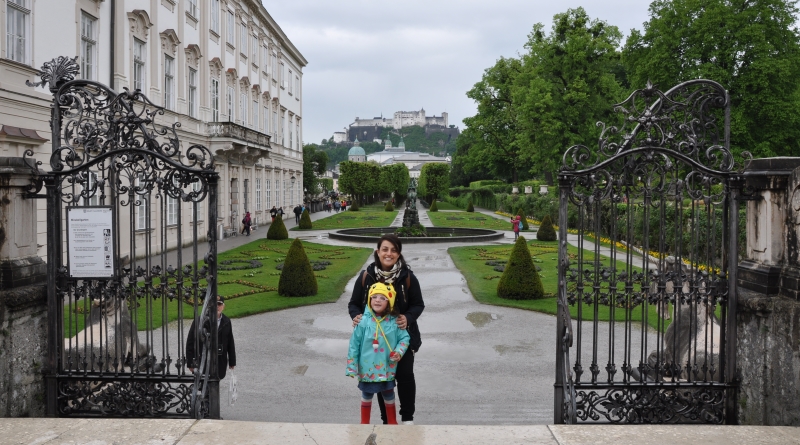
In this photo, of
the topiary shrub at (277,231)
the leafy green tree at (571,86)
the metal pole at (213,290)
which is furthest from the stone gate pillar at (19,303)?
the leafy green tree at (571,86)

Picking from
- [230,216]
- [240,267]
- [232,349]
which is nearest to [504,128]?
[230,216]

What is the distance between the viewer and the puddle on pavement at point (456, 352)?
9.26 meters

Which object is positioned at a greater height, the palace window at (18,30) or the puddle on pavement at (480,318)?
the palace window at (18,30)

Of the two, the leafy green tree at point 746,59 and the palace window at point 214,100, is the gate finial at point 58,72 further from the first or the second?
the leafy green tree at point 746,59

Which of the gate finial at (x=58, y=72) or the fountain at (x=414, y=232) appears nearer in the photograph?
the gate finial at (x=58, y=72)

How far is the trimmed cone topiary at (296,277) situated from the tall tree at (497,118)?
129ft

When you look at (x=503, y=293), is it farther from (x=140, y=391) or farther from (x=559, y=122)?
(x=559, y=122)

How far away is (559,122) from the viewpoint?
36.5 m

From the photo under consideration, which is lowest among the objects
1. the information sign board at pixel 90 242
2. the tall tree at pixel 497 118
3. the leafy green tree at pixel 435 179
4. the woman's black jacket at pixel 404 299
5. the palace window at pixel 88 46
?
the woman's black jacket at pixel 404 299

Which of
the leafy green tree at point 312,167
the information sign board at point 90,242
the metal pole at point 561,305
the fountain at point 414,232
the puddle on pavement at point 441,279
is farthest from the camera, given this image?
the leafy green tree at point 312,167

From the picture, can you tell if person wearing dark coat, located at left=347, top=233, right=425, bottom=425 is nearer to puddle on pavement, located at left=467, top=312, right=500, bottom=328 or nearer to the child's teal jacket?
the child's teal jacket

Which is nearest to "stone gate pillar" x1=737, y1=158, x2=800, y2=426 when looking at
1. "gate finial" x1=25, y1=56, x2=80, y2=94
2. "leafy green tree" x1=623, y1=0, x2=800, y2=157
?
"gate finial" x1=25, y1=56, x2=80, y2=94

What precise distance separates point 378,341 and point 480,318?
7.18m

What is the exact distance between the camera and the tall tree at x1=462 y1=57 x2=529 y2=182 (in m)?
52.8
